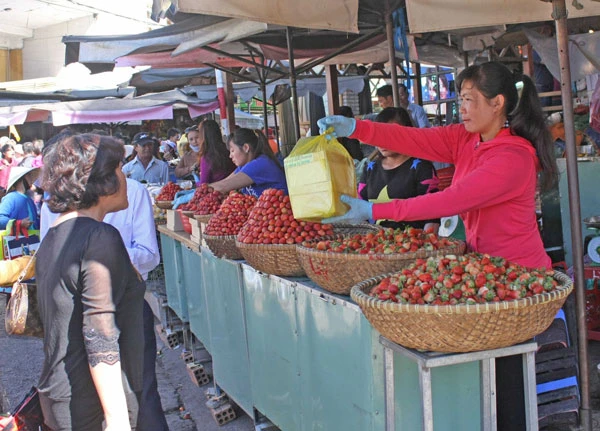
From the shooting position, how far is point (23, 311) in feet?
8.29

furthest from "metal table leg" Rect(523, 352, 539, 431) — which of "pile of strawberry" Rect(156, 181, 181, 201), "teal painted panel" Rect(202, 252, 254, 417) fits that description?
"pile of strawberry" Rect(156, 181, 181, 201)

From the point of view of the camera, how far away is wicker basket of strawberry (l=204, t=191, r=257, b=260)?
421 centimetres

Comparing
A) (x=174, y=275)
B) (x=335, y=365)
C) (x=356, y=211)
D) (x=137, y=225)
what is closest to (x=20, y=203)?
(x=174, y=275)

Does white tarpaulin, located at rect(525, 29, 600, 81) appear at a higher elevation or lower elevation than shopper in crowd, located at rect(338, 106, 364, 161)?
higher

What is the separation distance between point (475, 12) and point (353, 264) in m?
2.30

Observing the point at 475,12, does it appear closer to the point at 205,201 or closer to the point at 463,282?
the point at 463,282

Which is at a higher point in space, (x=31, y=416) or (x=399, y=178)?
(x=399, y=178)

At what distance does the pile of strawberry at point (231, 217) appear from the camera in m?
4.30

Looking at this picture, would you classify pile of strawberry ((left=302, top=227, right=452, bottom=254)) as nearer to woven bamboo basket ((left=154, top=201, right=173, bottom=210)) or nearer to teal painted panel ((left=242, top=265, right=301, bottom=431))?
teal painted panel ((left=242, top=265, right=301, bottom=431))

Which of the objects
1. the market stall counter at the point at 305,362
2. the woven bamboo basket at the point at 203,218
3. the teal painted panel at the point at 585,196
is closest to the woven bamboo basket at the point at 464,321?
the market stall counter at the point at 305,362

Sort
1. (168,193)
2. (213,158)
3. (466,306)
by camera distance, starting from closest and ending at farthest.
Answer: (466,306), (213,158), (168,193)

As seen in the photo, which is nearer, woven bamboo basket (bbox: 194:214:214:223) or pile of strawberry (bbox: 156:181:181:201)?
woven bamboo basket (bbox: 194:214:214:223)

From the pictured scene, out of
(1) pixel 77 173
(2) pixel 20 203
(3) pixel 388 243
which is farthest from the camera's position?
(2) pixel 20 203

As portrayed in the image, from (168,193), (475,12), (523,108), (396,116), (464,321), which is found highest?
(475,12)
